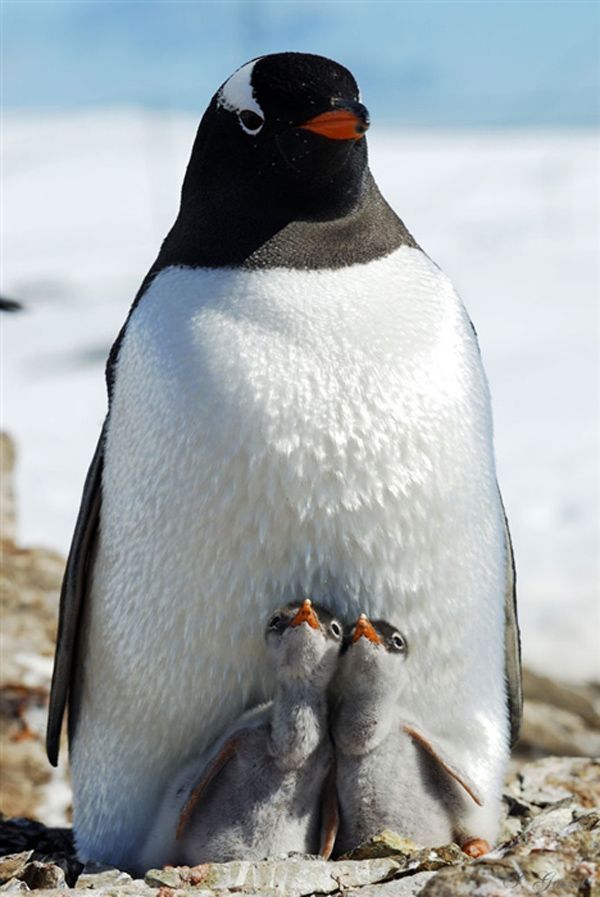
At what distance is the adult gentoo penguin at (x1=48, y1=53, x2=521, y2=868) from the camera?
2848 millimetres

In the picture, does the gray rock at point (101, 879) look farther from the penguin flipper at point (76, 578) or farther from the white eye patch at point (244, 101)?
the white eye patch at point (244, 101)

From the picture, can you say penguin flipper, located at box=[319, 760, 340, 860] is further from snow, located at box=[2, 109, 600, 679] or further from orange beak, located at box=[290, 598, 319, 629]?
snow, located at box=[2, 109, 600, 679]

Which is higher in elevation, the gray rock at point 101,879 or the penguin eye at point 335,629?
the penguin eye at point 335,629

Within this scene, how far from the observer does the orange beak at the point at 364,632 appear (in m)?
2.79

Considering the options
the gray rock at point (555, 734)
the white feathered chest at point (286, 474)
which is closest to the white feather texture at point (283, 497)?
the white feathered chest at point (286, 474)

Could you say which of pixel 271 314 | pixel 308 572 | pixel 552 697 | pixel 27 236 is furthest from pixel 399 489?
pixel 27 236

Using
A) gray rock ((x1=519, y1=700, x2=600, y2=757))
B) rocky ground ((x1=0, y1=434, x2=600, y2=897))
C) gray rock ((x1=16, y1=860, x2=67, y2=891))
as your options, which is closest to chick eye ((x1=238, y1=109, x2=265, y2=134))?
rocky ground ((x1=0, y1=434, x2=600, y2=897))

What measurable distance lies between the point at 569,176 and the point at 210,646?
2074cm

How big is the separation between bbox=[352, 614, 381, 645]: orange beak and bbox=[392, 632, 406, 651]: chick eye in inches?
1.6

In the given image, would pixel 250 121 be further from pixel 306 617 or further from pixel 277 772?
pixel 277 772

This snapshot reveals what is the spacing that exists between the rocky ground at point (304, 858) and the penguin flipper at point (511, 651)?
0.84ft

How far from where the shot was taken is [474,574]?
10.1 ft

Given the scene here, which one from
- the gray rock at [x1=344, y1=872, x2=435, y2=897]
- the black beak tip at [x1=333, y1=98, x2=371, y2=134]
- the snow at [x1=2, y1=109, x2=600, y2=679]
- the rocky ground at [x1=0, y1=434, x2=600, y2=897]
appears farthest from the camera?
the snow at [x1=2, y1=109, x2=600, y2=679]

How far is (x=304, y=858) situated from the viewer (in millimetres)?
2855
